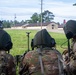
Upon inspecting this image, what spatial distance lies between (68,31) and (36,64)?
58.4 inches

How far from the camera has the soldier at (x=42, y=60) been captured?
18.2 feet

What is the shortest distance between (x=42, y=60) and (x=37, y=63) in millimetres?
111

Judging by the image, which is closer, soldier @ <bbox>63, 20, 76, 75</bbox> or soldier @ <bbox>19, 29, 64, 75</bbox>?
soldier @ <bbox>19, 29, 64, 75</bbox>

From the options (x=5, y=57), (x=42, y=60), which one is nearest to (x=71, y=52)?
(x=42, y=60)

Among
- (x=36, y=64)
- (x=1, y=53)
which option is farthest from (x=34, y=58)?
(x=1, y=53)

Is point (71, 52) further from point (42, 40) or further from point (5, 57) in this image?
point (5, 57)

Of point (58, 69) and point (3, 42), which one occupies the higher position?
point (3, 42)

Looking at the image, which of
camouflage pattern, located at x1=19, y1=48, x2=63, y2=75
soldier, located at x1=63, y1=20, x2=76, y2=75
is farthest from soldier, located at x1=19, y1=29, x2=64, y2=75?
soldier, located at x1=63, y1=20, x2=76, y2=75

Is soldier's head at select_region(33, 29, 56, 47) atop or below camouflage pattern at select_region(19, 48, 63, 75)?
atop

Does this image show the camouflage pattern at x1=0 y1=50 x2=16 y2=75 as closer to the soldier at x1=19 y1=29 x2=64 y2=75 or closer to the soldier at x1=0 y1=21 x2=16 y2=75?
the soldier at x1=0 y1=21 x2=16 y2=75

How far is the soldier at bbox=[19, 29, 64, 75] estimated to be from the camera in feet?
18.2

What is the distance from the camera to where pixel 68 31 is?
6.79m

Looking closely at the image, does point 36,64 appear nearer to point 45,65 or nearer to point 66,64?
point 45,65

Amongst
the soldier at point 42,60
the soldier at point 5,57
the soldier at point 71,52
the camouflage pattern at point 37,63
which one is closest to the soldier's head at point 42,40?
the soldier at point 42,60
